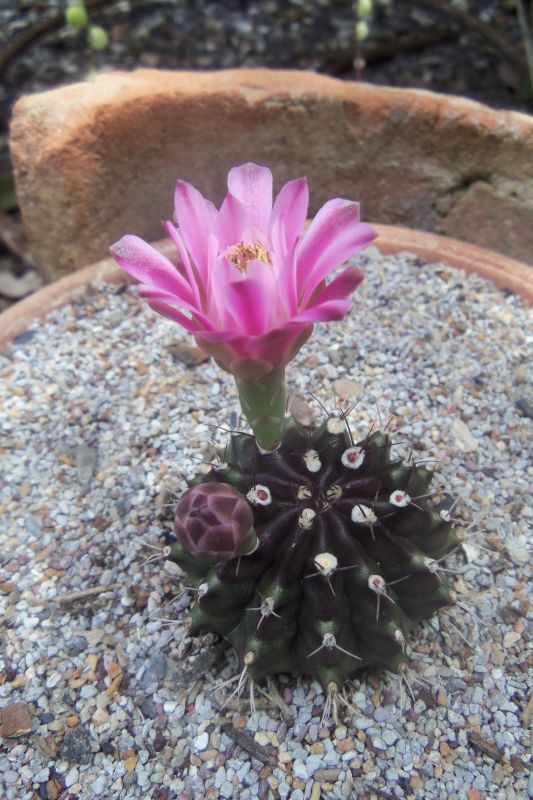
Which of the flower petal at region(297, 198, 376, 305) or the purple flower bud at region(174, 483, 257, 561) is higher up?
the flower petal at region(297, 198, 376, 305)

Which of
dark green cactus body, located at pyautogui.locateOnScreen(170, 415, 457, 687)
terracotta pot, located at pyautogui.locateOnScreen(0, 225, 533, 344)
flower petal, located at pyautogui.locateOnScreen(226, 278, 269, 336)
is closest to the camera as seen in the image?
flower petal, located at pyautogui.locateOnScreen(226, 278, 269, 336)

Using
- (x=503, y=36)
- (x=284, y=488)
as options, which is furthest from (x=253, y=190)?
(x=503, y=36)

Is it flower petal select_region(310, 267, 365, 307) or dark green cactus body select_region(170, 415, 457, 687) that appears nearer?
flower petal select_region(310, 267, 365, 307)

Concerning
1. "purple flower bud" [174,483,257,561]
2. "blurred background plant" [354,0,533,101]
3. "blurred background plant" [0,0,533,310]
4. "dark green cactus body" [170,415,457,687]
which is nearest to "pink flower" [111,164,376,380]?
"purple flower bud" [174,483,257,561]

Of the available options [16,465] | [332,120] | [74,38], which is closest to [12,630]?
[16,465]

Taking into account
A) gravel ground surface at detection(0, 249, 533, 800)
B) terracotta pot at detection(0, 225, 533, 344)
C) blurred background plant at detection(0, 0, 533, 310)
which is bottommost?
gravel ground surface at detection(0, 249, 533, 800)

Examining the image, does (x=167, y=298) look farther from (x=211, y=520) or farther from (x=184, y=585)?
(x=184, y=585)

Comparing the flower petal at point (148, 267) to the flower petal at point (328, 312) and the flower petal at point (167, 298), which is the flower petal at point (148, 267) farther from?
the flower petal at point (328, 312)

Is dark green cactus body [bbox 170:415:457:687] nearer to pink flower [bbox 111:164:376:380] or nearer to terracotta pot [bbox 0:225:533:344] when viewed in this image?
pink flower [bbox 111:164:376:380]
